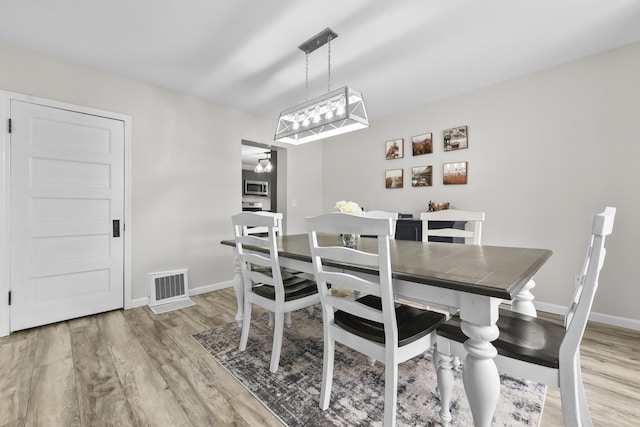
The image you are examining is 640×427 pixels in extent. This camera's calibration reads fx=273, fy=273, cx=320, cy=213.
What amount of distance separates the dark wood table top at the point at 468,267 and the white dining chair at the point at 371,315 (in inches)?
3.8

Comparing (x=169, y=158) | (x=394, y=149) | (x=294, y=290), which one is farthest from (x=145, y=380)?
(x=394, y=149)

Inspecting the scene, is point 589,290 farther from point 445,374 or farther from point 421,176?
point 421,176

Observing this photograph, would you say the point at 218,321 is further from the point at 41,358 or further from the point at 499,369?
Result: the point at 499,369

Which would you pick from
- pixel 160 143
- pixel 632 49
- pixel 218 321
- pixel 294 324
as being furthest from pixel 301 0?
pixel 632 49

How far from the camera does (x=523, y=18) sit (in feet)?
6.68

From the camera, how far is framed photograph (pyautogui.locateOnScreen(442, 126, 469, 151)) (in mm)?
3305

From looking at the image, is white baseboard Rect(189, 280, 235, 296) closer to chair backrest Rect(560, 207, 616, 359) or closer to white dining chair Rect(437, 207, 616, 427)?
white dining chair Rect(437, 207, 616, 427)

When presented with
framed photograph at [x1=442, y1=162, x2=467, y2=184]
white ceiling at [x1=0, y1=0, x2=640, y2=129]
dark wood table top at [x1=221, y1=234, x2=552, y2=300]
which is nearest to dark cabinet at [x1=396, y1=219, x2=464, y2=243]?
framed photograph at [x1=442, y1=162, x2=467, y2=184]

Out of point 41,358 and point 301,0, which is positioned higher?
point 301,0

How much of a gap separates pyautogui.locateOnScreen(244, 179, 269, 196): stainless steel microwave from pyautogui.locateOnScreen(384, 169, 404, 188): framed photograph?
4499 millimetres

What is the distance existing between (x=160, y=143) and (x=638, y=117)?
4.67m

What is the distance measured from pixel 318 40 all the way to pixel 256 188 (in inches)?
228

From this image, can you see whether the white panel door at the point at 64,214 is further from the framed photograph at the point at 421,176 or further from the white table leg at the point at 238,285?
the framed photograph at the point at 421,176

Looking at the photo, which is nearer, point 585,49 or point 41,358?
point 41,358
